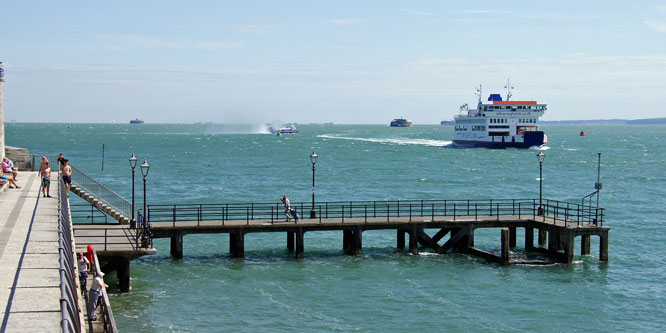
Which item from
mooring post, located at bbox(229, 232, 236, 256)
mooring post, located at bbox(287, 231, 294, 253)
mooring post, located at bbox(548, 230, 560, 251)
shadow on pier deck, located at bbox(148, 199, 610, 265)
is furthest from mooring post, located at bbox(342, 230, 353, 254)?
mooring post, located at bbox(548, 230, 560, 251)

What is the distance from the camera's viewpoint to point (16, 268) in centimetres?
1855

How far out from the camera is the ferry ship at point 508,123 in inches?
5556

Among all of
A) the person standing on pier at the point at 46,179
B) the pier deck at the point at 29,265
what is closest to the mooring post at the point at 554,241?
the pier deck at the point at 29,265

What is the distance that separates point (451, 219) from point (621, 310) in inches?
401

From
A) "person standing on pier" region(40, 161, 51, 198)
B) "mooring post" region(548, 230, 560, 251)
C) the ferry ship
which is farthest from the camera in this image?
the ferry ship

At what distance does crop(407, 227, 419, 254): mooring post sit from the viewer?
36625 mm

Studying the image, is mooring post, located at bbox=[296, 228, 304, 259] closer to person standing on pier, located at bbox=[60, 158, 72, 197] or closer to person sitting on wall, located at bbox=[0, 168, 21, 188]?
person standing on pier, located at bbox=[60, 158, 72, 197]

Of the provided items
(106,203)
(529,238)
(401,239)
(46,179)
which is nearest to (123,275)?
(46,179)

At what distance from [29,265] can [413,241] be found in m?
21.4

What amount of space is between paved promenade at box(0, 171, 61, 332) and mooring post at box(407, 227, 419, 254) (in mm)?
16248

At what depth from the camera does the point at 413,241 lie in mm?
36906

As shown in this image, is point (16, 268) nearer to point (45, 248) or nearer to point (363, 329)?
point (45, 248)

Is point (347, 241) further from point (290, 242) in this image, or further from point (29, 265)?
point (29, 265)

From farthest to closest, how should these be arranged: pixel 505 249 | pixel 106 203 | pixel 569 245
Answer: pixel 569 245 → pixel 505 249 → pixel 106 203
